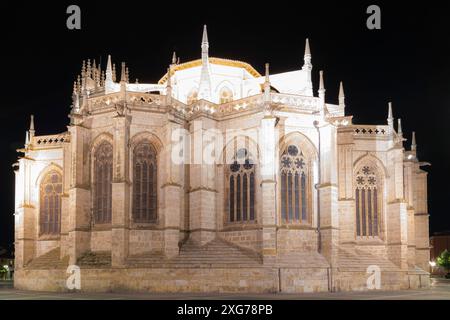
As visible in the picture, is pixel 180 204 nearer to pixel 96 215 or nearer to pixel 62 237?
pixel 96 215

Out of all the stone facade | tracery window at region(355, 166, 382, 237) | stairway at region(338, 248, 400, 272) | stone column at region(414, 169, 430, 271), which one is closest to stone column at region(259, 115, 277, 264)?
the stone facade

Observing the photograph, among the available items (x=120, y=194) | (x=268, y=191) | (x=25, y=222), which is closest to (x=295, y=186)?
(x=268, y=191)

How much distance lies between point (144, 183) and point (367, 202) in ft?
48.8

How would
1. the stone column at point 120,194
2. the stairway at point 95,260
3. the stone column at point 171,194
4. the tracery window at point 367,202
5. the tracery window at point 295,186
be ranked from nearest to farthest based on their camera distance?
the stone column at point 120,194 < the stairway at point 95,260 < the stone column at point 171,194 < the tracery window at point 295,186 < the tracery window at point 367,202

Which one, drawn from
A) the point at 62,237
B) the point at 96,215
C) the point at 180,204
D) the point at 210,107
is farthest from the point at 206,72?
the point at 62,237

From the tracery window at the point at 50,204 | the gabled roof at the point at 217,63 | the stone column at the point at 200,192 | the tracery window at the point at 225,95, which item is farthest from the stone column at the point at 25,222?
the tracery window at the point at 225,95

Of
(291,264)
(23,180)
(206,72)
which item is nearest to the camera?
(291,264)

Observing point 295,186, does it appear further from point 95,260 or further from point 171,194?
point 95,260

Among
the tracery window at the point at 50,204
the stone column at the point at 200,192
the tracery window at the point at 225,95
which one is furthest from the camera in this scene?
the tracery window at the point at 225,95

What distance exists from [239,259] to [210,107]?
9.48 m

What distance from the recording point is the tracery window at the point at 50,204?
131 feet

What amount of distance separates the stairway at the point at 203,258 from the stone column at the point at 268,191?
2.99 feet

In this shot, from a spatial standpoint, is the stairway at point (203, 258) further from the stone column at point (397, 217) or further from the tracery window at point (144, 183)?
the stone column at point (397, 217)

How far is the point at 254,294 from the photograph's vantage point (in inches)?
1187
